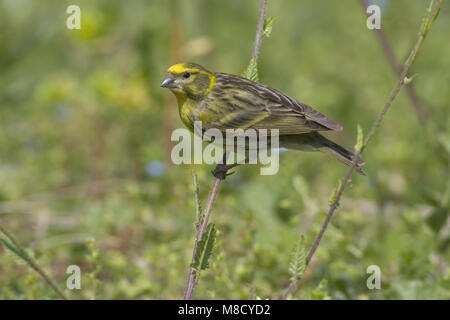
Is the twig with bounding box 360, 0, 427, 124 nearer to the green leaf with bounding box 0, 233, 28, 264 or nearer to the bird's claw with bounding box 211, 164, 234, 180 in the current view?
the bird's claw with bounding box 211, 164, 234, 180

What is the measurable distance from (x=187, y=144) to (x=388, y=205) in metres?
1.84

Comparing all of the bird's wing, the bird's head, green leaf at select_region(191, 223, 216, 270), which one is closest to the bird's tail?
the bird's wing

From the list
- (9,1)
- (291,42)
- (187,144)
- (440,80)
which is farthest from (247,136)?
(291,42)

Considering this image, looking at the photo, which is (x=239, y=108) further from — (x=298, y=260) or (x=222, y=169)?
(x=298, y=260)

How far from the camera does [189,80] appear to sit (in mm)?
3492

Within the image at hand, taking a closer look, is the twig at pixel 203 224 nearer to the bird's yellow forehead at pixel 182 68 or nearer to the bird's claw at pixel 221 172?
the bird's claw at pixel 221 172

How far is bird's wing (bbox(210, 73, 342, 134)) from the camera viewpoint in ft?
11.3

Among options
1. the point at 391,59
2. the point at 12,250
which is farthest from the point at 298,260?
the point at 391,59

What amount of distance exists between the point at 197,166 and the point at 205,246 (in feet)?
9.49

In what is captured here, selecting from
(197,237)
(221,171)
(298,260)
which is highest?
(221,171)

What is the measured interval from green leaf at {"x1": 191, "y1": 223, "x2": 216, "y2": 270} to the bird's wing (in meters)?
1.04

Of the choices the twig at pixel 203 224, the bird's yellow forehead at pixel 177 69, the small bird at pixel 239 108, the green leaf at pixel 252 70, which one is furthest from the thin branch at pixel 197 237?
the bird's yellow forehead at pixel 177 69

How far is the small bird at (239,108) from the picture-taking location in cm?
343
